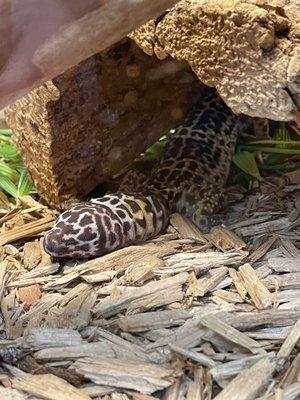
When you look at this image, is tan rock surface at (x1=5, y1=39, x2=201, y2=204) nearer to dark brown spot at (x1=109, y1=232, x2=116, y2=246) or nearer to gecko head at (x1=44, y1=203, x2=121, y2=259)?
gecko head at (x1=44, y1=203, x2=121, y2=259)

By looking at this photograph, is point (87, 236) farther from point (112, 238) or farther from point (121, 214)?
point (121, 214)

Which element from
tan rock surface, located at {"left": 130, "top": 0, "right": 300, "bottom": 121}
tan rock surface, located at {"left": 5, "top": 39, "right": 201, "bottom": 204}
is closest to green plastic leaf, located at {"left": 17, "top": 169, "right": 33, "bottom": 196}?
tan rock surface, located at {"left": 5, "top": 39, "right": 201, "bottom": 204}

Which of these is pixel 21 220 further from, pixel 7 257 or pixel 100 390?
pixel 100 390

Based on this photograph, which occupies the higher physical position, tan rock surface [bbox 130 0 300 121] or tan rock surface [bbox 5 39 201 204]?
tan rock surface [bbox 130 0 300 121]

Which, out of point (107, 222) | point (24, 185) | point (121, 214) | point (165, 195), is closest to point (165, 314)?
point (107, 222)

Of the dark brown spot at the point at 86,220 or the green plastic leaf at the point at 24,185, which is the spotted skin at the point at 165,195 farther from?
the green plastic leaf at the point at 24,185
